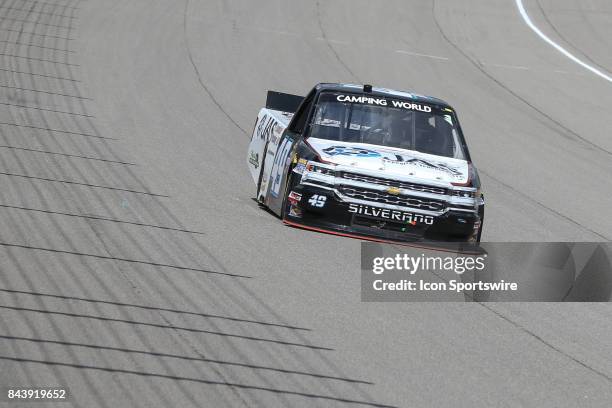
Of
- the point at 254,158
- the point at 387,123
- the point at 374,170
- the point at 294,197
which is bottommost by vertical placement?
the point at 254,158

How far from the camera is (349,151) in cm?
1079

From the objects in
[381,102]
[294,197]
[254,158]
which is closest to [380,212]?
[294,197]

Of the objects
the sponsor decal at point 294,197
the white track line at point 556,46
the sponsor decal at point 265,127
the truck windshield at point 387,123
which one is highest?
the truck windshield at point 387,123

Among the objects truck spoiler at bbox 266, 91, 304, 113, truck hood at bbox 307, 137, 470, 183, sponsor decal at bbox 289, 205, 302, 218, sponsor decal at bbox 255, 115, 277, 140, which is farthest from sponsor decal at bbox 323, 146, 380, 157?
truck spoiler at bbox 266, 91, 304, 113

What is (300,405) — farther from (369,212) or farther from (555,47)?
(555,47)

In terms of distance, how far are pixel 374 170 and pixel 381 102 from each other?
1484 millimetres

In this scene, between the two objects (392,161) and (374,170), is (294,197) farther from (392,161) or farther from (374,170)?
(392,161)

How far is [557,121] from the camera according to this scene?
21250 millimetres

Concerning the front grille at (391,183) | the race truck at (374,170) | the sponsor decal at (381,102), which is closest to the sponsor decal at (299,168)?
the race truck at (374,170)

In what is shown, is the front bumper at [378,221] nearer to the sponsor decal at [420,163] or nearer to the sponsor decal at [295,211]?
the sponsor decal at [295,211]

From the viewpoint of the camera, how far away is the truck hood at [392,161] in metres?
10.5

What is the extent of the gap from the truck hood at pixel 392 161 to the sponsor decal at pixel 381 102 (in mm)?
670

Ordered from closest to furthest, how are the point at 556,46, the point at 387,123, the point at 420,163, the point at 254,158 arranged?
the point at 420,163
the point at 387,123
the point at 254,158
the point at 556,46

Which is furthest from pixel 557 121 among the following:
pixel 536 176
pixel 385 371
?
pixel 385 371
